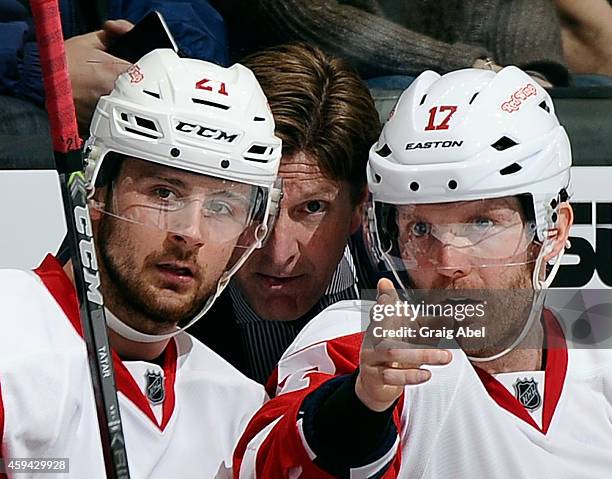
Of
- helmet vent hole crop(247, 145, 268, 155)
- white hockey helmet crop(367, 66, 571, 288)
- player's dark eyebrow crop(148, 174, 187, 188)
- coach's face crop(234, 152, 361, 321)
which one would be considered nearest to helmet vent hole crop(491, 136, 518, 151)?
white hockey helmet crop(367, 66, 571, 288)

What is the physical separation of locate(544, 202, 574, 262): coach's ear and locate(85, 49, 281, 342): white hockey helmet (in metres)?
0.43

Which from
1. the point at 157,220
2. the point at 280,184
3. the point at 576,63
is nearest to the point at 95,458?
the point at 157,220

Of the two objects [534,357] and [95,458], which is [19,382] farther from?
[534,357]

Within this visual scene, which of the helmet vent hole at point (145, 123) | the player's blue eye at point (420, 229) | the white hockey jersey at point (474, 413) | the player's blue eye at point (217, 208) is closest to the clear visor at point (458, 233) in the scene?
the player's blue eye at point (420, 229)

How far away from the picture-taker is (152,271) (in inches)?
71.4

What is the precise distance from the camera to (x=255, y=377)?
188 centimetres

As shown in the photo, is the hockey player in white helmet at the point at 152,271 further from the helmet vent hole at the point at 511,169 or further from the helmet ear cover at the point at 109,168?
the helmet vent hole at the point at 511,169

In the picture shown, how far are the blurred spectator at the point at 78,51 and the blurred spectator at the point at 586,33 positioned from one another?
1.71 feet

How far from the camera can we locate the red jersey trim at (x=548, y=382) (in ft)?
6.07

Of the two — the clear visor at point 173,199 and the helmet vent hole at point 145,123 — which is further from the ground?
the helmet vent hole at point 145,123

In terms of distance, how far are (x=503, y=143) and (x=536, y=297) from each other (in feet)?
0.79

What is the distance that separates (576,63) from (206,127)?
1.89 feet

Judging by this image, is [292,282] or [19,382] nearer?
[19,382]

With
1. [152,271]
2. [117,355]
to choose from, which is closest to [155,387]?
[117,355]
